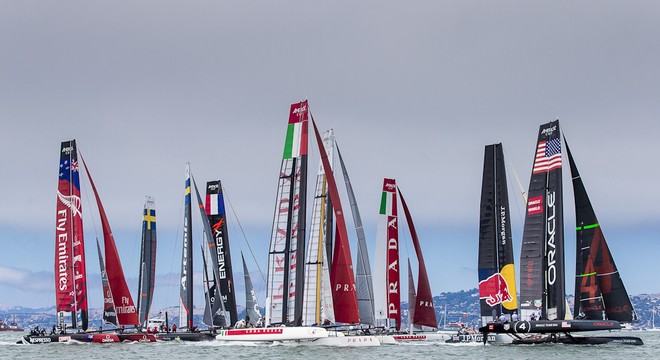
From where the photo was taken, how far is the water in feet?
142

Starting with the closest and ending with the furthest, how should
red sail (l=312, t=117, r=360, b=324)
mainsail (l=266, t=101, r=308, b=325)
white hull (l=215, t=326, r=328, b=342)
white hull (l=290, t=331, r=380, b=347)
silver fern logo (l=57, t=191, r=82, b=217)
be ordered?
1. white hull (l=215, t=326, r=328, b=342)
2. white hull (l=290, t=331, r=380, b=347)
3. red sail (l=312, t=117, r=360, b=324)
4. mainsail (l=266, t=101, r=308, b=325)
5. silver fern logo (l=57, t=191, r=82, b=217)

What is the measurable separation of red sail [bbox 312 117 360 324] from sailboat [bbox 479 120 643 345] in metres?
6.77

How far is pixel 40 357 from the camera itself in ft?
152

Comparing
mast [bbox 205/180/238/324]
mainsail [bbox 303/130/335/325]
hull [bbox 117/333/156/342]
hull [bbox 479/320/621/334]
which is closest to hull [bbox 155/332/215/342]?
hull [bbox 117/333/156/342]

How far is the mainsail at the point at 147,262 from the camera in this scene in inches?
2955

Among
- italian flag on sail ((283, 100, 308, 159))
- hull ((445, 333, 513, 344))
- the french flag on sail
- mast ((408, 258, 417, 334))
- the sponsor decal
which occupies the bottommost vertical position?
hull ((445, 333, 513, 344))

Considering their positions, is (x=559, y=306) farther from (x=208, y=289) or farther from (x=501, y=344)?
(x=208, y=289)

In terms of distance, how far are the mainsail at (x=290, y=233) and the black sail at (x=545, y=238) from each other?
37.1 feet

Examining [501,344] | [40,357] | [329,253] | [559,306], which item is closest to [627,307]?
[559,306]

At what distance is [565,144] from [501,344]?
10.3 meters

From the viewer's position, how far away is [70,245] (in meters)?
58.2

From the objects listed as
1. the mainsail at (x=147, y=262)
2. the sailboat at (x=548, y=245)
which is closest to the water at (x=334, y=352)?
the sailboat at (x=548, y=245)

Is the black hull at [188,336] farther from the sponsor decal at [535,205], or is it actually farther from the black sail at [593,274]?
the black sail at [593,274]

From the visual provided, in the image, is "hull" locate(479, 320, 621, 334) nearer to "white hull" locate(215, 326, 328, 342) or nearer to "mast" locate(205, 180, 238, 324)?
"white hull" locate(215, 326, 328, 342)
